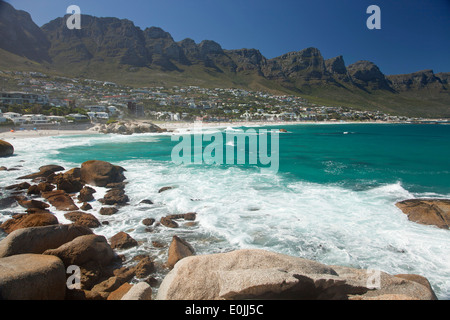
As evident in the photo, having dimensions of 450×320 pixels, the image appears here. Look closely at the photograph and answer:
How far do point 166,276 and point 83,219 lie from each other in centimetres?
687

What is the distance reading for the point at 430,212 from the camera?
33.4 ft

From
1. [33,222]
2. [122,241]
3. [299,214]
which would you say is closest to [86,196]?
[33,222]

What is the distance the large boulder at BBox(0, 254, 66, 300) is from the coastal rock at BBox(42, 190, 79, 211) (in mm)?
6936

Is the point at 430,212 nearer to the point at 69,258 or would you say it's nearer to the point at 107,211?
the point at 69,258

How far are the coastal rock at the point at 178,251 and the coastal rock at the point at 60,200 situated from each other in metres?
6.73

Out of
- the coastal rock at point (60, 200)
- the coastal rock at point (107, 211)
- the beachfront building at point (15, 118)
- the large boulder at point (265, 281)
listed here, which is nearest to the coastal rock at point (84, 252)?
the large boulder at point (265, 281)

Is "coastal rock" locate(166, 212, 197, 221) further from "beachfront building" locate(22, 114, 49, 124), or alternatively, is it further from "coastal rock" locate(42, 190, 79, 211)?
"beachfront building" locate(22, 114, 49, 124)

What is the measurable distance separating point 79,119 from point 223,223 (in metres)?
67.9

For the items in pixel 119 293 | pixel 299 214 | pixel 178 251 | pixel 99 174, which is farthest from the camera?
pixel 99 174

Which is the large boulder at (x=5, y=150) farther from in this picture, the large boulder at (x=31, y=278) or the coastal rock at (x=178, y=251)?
the coastal rock at (x=178, y=251)

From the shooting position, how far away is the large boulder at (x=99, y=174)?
49.8ft
